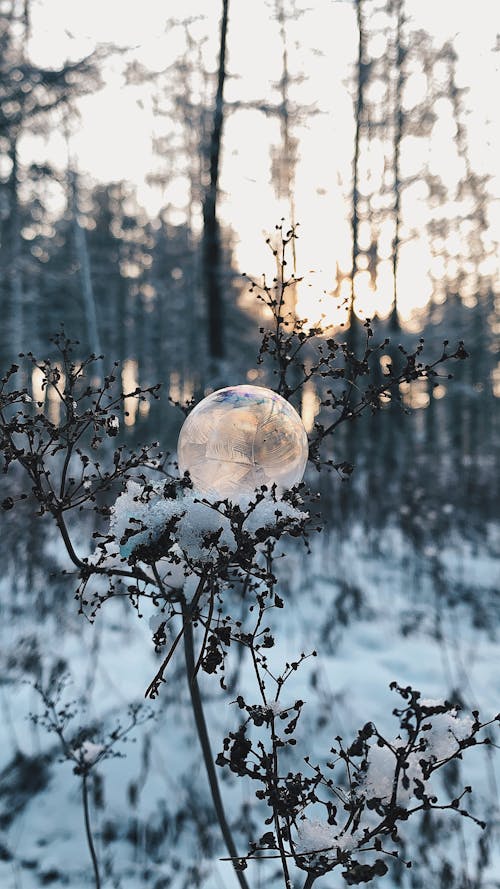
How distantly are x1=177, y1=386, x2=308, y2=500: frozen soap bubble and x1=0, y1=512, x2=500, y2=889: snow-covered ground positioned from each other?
4.45ft

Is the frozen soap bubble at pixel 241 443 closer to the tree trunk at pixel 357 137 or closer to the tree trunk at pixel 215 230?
the tree trunk at pixel 215 230

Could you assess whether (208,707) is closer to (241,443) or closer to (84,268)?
(241,443)

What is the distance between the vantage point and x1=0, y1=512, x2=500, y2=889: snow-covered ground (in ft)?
8.96

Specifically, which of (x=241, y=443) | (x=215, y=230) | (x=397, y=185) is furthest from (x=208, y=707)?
(x=397, y=185)

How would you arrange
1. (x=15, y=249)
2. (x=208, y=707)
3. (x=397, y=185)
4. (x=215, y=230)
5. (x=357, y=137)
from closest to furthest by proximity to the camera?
(x=208, y=707), (x=215, y=230), (x=357, y=137), (x=15, y=249), (x=397, y=185)

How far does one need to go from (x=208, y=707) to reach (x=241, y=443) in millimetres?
3079

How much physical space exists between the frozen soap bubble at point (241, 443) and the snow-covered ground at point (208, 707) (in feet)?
4.45

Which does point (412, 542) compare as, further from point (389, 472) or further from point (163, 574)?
point (163, 574)

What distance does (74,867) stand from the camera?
2.68 meters

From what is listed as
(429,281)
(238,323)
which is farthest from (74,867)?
(429,281)

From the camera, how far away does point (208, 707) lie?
3912mm

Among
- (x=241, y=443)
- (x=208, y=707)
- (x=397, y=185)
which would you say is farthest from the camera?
(x=397, y=185)

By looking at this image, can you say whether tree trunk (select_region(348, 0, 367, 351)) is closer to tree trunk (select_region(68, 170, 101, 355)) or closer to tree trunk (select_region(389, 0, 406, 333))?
tree trunk (select_region(389, 0, 406, 333))

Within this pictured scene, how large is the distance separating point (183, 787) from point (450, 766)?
1505 mm
